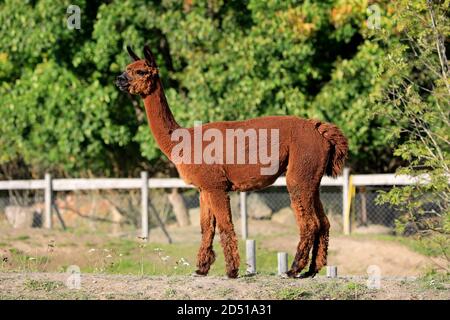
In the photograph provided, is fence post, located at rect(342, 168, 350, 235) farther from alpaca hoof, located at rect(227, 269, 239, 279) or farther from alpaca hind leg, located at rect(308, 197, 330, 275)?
alpaca hoof, located at rect(227, 269, 239, 279)

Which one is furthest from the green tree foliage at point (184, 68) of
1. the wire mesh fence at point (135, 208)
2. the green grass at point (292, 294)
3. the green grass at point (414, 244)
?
the green grass at point (292, 294)

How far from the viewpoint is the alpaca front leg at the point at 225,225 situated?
10.2 m

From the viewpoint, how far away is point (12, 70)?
22.2 meters

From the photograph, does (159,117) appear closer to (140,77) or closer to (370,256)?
(140,77)

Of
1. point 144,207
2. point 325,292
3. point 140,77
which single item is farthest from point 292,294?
point 144,207

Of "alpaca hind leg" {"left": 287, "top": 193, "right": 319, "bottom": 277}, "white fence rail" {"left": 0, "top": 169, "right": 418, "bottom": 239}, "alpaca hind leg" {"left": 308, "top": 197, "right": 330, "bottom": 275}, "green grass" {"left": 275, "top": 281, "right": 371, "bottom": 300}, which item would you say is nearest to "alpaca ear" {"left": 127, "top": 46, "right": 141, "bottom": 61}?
"alpaca hind leg" {"left": 287, "top": 193, "right": 319, "bottom": 277}

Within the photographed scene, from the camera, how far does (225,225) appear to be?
10.2 m

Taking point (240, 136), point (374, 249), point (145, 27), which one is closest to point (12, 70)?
point (145, 27)

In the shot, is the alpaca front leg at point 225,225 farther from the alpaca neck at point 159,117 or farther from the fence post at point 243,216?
the fence post at point 243,216

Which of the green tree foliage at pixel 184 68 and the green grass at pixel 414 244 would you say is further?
the green tree foliage at pixel 184 68

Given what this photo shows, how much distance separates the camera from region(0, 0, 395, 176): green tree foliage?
65.0 feet

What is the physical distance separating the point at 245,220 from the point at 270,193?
8.82 feet

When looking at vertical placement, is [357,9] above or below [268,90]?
above
